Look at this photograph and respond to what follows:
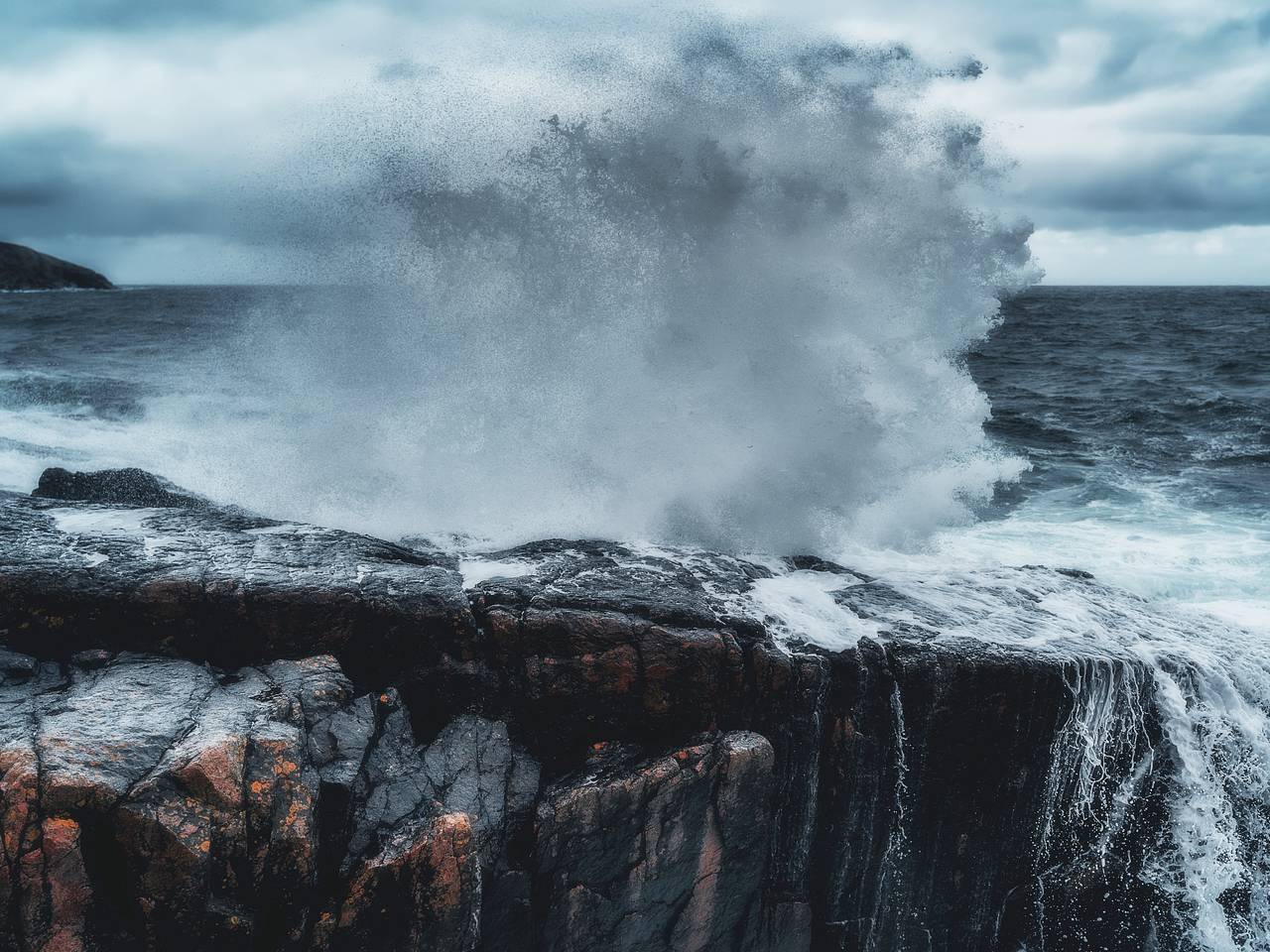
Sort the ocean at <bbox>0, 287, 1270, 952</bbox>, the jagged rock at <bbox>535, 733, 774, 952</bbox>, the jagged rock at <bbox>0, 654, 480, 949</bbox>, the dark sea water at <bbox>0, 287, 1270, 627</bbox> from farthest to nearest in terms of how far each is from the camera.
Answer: the dark sea water at <bbox>0, 287, 1270, 627</bbox>, the ocean at <bbox>0, 287, 1270, 952</bbox>, the jagged rock at <bbox>535, 733, 774, 952</bbox>, the jagged rock at <bbox>0, 654, 480, 949</bbox>

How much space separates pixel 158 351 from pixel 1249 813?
1168 inches

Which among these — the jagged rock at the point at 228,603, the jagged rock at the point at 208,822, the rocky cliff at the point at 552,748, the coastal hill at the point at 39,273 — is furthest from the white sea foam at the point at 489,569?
the coastal hill at the point at 39,273

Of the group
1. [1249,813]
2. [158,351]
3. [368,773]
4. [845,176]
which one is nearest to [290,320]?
[158,351]

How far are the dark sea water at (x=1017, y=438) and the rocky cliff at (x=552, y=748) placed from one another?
9.86 ft

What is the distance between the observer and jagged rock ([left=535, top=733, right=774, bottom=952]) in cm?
494

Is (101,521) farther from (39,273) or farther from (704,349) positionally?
(39,273)

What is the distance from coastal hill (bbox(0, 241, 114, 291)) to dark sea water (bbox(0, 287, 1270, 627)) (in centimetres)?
7839

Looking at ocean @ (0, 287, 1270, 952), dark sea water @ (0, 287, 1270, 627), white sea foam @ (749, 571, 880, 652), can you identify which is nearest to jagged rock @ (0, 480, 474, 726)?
ocean @ (0, 287, 1270, 952)

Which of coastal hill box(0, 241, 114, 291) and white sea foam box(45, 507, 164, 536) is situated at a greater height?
coastal hill box(0, 241, 114, 291)

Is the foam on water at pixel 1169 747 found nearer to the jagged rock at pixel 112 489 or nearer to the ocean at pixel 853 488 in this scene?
the ocean at pixel 853 488

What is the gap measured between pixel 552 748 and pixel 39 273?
11543 cm

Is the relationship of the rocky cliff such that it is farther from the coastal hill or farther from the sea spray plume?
the coastal hill

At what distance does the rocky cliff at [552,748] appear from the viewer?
4.24 meters

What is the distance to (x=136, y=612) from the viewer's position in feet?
17.0
